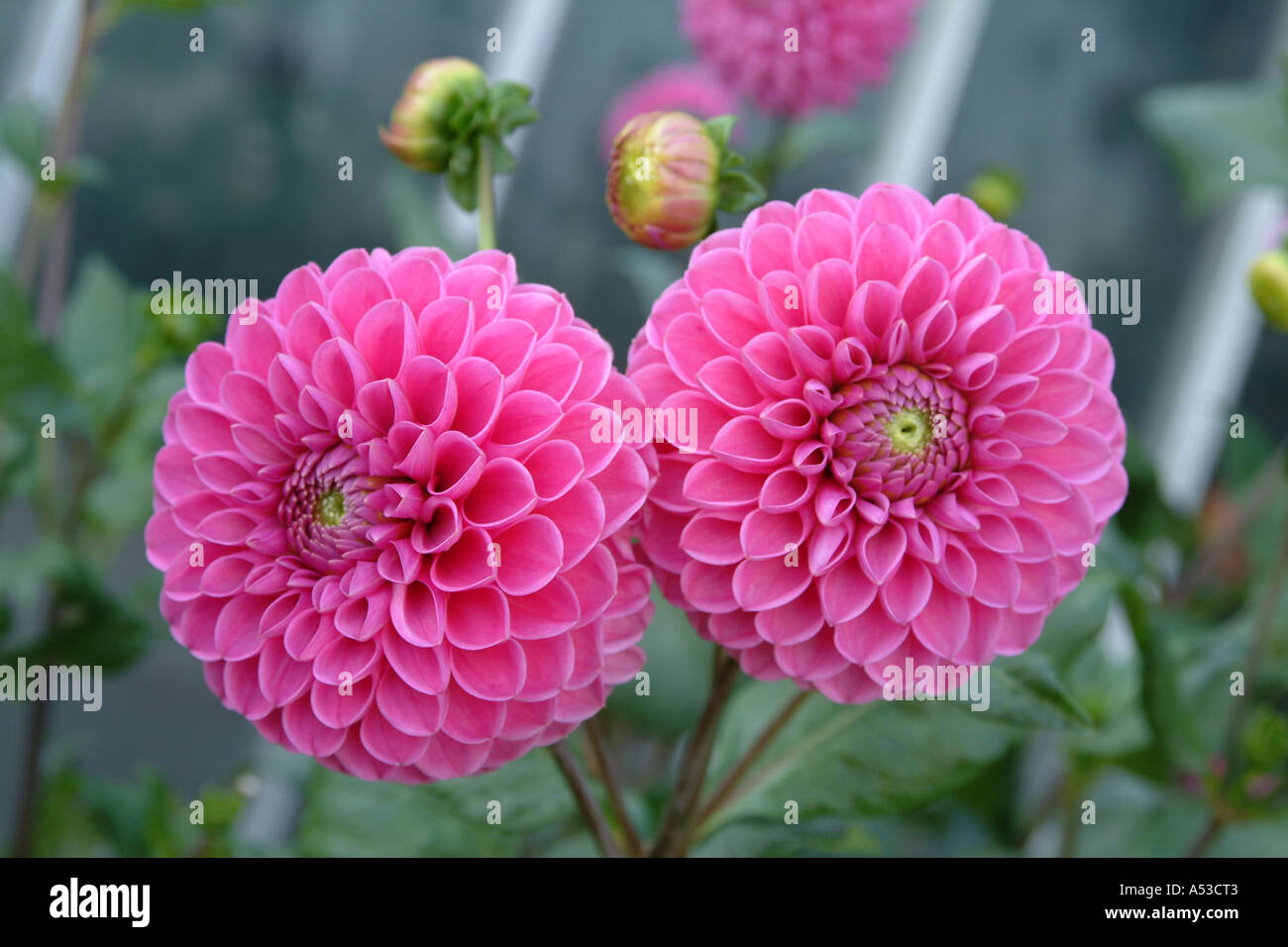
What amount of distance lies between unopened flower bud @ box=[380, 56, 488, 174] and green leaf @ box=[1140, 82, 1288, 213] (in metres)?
0.75

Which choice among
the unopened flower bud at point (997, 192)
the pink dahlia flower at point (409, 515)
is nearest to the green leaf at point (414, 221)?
the pink dahlia flower at point (409, 515)

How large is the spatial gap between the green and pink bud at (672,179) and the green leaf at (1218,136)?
2.14ft

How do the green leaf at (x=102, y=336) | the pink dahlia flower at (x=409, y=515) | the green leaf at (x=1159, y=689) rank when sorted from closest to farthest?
the pink dahlia flower at (x=409, y=515) < the green leaf at (x=1159, y=689) < the green leaf at (x=102, y=336)

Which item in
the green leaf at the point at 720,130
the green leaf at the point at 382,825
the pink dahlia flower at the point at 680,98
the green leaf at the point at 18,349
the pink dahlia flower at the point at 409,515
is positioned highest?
the pink dahlia flower at the point at 680,98

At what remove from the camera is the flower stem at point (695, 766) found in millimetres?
530

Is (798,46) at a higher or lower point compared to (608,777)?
higher

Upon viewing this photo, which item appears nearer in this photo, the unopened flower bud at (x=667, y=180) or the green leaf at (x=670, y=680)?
the unopened flower bud at (x=667, y=180)

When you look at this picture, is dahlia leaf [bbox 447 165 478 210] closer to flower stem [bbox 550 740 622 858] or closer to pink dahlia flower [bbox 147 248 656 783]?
pink dahlia flower [bbox 147 248 656 783]

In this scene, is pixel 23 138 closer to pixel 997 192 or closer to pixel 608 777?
pixel 608 777

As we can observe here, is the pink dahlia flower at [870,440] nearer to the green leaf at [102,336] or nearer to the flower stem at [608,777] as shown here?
the flower stem at [608,777]

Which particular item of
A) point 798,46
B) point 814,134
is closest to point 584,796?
point 798,46

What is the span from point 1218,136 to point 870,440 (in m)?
0.79

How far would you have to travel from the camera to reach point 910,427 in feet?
1.60

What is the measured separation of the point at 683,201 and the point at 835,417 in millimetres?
145
